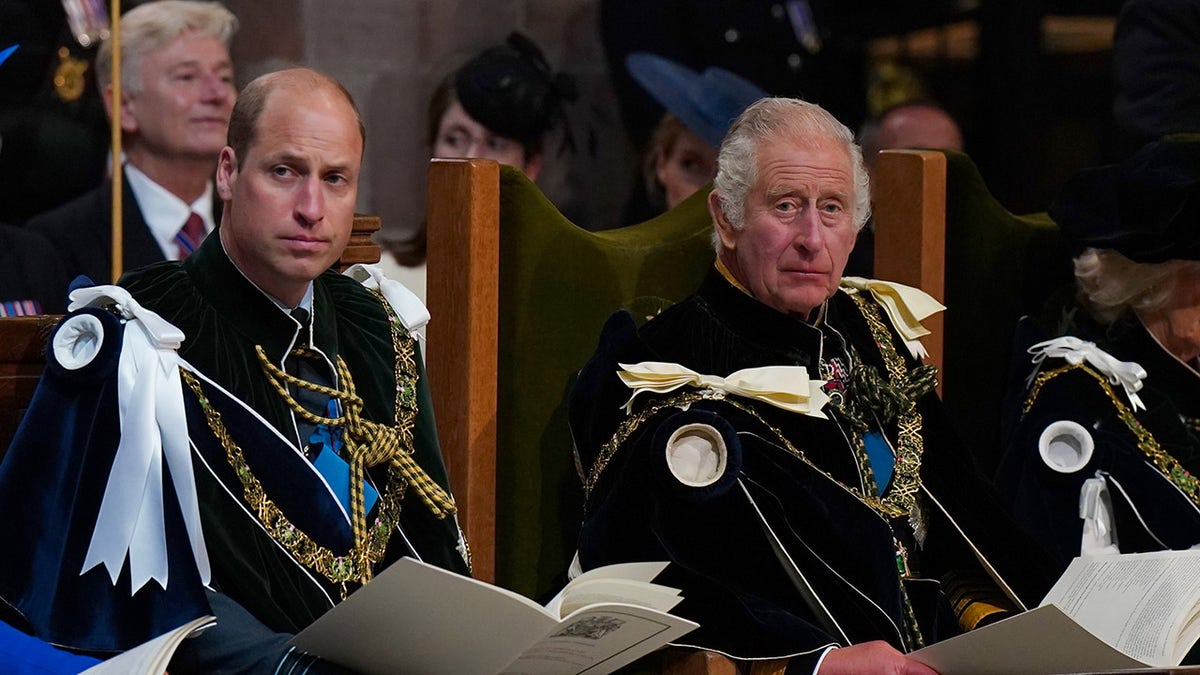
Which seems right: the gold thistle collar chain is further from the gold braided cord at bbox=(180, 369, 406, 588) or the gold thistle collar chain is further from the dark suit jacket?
the dark suit jacket

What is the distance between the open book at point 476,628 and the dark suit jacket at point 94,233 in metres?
1.78

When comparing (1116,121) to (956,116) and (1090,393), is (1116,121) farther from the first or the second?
(1090,393)

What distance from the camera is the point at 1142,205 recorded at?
9.84 ft

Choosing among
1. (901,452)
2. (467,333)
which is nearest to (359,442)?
(467,333)

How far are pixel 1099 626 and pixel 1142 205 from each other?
88 centimetres

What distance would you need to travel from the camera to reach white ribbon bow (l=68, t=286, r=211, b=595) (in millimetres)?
2047

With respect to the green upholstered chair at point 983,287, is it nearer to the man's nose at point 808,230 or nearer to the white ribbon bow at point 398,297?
the man's nose at point 808,230

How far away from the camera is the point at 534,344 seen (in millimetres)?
2775

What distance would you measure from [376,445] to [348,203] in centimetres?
32

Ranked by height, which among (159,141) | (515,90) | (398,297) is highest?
(515,90)

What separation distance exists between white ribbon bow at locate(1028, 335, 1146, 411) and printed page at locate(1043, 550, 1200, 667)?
46 cm

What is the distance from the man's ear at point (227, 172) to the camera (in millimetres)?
2238

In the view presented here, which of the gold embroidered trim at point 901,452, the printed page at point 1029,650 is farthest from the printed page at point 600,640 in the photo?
the gold embroidered trim at point 901,452

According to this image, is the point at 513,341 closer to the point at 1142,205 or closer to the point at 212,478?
Answer: the point at 212,478
